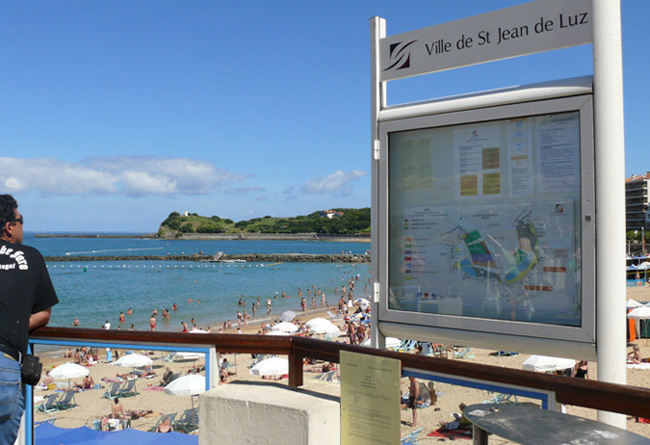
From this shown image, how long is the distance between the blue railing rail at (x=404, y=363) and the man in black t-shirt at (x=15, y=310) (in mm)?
404

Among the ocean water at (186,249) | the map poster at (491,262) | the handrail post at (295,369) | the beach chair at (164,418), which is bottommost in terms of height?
the ocean water at (186,249)

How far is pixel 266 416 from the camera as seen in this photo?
2.50m

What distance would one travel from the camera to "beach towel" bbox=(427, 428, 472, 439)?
201 centimetres

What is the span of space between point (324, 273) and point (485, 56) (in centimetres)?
7821

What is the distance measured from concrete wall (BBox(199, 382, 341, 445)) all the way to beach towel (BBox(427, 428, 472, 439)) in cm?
47

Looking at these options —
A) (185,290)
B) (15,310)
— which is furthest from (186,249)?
(15,310)

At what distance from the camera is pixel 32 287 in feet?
9.22

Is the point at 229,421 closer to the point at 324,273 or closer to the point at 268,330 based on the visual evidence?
the point at 268,330

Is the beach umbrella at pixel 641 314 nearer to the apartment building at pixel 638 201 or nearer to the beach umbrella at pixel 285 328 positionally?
the beach umbrella at pixel 285 328

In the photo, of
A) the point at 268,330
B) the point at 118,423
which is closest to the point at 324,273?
the point at 268,330

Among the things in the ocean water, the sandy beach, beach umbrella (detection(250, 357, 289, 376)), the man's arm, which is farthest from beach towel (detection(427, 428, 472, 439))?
the ocean water

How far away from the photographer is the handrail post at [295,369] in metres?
2.66

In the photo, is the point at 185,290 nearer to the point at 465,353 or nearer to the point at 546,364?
the point at 465,353

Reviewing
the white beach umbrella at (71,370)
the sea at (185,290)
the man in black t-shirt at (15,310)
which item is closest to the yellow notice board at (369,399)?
the man in black t-shirt at (15,310)
